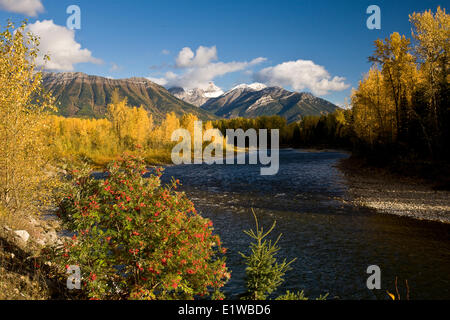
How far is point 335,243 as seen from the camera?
16.7m

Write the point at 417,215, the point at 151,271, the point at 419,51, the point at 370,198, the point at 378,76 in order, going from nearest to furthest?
1. the point at 151,271
2. the point at 417,215
3. the point at 370,198
4. the point at 419,51
5. the point at 378,76

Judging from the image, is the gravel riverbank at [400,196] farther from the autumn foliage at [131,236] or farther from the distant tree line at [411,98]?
the autumn foliage at [131,236]

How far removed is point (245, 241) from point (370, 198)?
16.7 metres

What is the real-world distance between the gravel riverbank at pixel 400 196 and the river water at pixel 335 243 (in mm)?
1512

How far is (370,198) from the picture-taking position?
27516 mm

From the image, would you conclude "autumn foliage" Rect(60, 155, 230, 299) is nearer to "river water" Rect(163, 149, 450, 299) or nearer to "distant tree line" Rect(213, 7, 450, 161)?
"river water" Rect(163, 149, 450, 299)

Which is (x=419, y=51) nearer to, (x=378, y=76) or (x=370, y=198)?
(x=378, y=76)

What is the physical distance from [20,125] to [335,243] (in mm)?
17180

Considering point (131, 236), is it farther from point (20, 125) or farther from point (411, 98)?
point (411, 98)

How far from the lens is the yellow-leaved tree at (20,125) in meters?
12.1

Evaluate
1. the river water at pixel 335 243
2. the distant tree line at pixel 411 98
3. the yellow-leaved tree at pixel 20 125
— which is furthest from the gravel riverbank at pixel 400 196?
the yellow-leaved tree at pixel 20 125

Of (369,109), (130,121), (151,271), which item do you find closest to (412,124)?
(369,109)

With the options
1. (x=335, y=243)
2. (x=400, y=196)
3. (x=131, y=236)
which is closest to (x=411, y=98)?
(x=400, y=196)

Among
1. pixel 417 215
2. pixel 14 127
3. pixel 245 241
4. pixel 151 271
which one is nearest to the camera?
pixel 151 271
